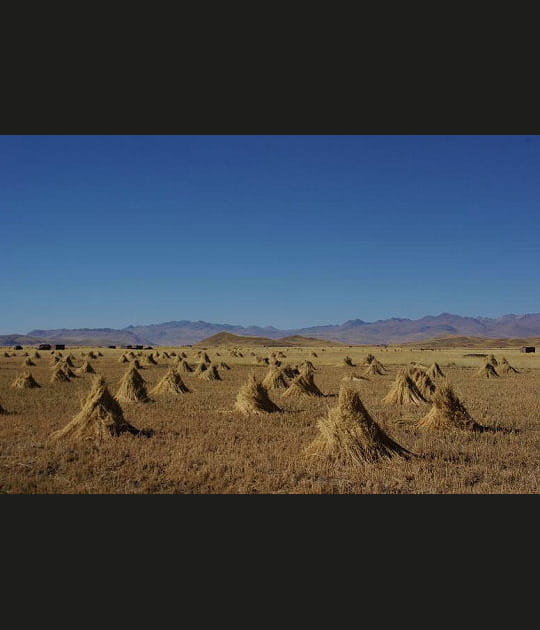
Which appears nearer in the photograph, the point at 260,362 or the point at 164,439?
the point at 164,439

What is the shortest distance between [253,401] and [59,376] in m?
16.4

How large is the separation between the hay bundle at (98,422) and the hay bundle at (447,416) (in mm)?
7492

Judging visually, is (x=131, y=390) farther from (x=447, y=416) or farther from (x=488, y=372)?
(x=488, y=372)

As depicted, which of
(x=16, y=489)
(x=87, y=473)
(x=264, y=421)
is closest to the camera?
(x=16, y=489)

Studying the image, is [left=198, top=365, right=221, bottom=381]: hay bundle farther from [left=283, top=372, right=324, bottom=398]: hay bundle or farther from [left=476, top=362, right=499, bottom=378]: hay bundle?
[left=476, top=362, right=499, bottom=378]: hay bundle

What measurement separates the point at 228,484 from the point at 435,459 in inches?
175

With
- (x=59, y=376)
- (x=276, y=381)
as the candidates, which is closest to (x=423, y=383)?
(x=276, y=381)

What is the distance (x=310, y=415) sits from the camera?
55.0 feet

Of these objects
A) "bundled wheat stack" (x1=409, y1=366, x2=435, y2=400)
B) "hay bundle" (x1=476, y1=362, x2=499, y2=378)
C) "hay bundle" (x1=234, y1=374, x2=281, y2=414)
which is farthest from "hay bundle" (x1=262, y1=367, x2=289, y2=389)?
"hay bundle" (x1=476, y1=362, x2=499, y2=378)

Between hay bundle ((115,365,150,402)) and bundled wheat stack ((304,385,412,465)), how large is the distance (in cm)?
1050

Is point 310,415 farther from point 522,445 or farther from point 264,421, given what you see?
point 522,445

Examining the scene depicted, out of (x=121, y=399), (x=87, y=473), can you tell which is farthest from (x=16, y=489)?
(x=121, y=399)

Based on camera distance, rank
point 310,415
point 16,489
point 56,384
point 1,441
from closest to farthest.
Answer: point 16,489 < point 1,441 < point 310,415 < point 56,384

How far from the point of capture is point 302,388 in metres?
22.2
